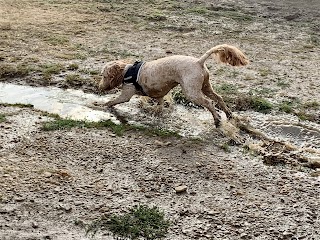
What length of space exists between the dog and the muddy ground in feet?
2.43

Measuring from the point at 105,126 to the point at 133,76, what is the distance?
983mm

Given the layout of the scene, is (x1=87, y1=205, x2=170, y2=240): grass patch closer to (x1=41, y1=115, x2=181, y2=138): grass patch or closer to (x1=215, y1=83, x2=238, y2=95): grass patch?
(x1=41, y1=115, x2=181, y2=138): grass patch

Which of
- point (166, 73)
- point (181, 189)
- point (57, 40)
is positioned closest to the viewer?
point (181, 189)

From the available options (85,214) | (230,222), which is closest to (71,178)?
(85,214)

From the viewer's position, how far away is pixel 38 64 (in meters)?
10.2

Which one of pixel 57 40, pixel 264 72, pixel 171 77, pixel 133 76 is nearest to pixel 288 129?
pixel 171 77

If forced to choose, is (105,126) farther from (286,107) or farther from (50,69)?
(286,107)

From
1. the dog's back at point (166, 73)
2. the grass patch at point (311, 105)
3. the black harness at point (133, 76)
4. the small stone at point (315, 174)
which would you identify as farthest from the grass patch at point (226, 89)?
the small stone at point (315, 174)

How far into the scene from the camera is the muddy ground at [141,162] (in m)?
5.78

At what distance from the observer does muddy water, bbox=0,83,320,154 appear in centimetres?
805

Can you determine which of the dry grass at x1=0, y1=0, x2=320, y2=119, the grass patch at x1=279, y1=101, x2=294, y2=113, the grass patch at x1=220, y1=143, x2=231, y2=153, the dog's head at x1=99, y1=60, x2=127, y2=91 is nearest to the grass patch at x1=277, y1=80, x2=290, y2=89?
the dry grass at x1=0, y1=0, x2=320, y2=119

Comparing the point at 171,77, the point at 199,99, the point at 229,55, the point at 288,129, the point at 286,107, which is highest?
the point at 229,55

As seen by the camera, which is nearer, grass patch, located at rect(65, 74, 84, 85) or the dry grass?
grass patch, located at rect(65, 74, 84, 85)

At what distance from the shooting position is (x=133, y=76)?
8.33 m
